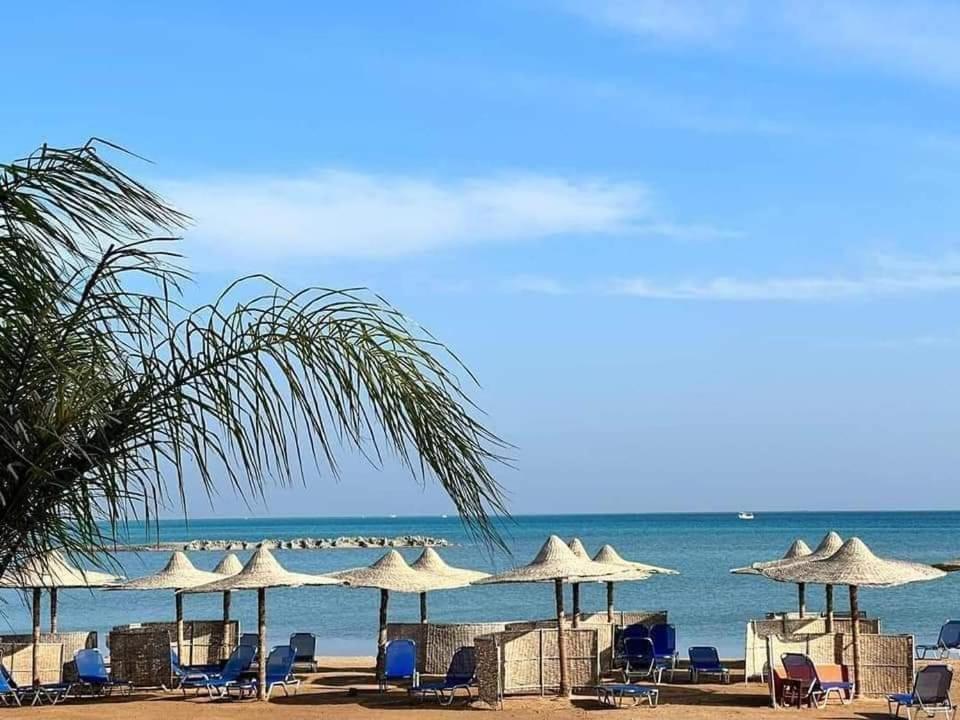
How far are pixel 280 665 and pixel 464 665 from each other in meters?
2.50

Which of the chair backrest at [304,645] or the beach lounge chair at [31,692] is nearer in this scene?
the beach lounge chair at [31,692]

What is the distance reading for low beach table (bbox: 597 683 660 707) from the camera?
1481 centimetres

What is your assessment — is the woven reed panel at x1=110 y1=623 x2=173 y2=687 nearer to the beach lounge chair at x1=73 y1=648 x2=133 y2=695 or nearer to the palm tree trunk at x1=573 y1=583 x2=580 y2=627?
the beach lounge chair at x1=73 y1=648 x2=133 y2=695

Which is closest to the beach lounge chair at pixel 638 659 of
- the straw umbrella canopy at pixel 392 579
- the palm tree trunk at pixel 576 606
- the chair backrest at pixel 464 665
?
the palm tree trunk at pixel 576 606

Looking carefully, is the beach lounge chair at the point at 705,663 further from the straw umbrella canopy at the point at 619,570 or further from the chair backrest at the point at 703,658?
the straw umbrella canopy at the point at 619,570

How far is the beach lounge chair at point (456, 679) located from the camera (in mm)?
15648

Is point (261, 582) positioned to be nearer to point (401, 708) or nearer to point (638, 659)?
point (401, 708)

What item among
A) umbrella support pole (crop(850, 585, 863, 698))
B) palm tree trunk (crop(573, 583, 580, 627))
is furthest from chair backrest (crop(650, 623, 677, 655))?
umbrella support pole (crop(850, 585, 863, 698))

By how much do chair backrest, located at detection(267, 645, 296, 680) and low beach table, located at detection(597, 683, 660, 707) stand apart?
144 inches

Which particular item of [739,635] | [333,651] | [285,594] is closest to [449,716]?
[333,651]

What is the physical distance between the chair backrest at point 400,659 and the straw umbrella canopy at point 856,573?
4.25 meters

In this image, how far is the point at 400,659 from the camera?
17.2 m

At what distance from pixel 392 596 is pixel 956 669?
3839 cm

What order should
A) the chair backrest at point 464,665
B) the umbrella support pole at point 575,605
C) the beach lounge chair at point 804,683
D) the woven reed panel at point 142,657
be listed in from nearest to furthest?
the beach lounge chair at point 804,683, the chair backrest at point 464,665, the woven reed panel at point 142,657, the umbrella support pole at point 575,605
